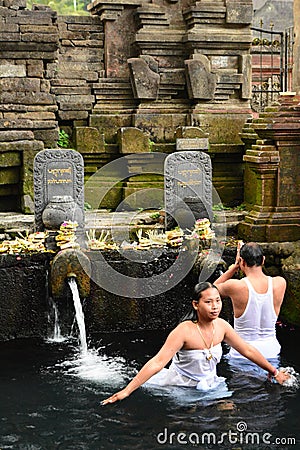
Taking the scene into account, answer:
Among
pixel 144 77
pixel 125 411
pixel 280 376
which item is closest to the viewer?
pixel 125 411

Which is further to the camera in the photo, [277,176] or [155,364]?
[277,176]

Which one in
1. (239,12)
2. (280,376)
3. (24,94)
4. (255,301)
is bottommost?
(280,376)

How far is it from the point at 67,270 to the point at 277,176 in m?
2.93

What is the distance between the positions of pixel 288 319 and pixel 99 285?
214 cm

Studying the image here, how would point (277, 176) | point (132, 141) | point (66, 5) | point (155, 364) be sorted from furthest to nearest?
point (66, 5), point (132, 141), point (277, 176), point (155, 364)

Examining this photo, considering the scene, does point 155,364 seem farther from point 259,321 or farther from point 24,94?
point 24,94

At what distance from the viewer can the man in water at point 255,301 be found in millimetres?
6961

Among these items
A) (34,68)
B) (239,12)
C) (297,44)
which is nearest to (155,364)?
(34,68)

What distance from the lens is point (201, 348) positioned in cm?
636

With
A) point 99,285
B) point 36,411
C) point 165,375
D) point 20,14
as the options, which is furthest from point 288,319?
point 20,14

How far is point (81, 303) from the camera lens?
8.66 m

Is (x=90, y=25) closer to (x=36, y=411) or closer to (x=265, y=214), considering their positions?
(x=265, y=214)

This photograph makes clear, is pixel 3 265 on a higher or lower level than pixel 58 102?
lower

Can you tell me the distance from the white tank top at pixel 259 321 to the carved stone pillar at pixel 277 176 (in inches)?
108
